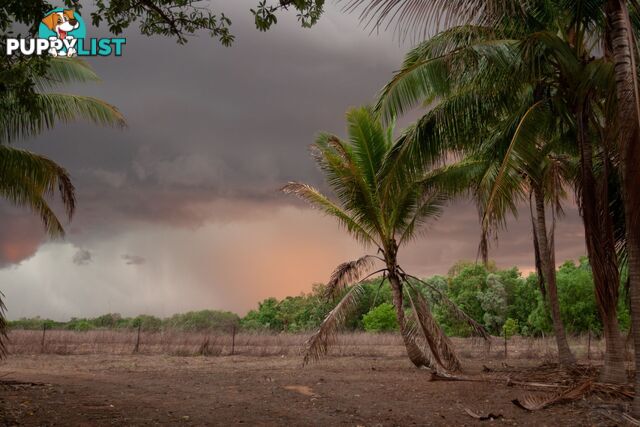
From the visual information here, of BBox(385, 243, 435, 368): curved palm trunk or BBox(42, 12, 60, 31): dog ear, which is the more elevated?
BBox(42, 12, 60, 31): dog ear

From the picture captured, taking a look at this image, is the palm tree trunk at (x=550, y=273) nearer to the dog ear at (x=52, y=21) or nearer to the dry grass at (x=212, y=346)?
the dry grass at (x=212, y=346)

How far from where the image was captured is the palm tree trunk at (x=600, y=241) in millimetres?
8958

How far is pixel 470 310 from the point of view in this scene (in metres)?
40.2

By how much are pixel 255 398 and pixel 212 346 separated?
10.4 metres

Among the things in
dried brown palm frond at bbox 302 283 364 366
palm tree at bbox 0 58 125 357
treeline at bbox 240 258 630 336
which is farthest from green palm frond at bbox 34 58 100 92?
treeline at bbox 240 258 630 336

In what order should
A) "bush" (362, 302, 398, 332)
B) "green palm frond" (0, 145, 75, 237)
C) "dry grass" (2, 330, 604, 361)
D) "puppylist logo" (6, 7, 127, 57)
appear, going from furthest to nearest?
"bush" (362, 302, 398, 332)
"dry grass" (2, 330, 604, 361)
"green palm frond" (0, 145, 75, 237)
"puppylist logo" (6, 7, 127, 57)

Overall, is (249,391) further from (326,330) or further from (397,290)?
(397,290)

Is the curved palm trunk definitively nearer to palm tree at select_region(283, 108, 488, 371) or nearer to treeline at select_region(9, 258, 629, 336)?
palm tree at select_region(283, 108, 488, 371)

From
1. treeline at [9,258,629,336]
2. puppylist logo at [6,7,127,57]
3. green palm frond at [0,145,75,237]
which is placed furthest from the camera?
treeline at [9,258,629,336]

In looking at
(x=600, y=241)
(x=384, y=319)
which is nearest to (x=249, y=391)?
(x=600, y=241)

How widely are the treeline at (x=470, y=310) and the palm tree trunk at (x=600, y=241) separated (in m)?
11.5

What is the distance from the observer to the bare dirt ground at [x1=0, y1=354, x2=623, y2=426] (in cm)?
813

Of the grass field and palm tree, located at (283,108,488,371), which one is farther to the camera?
palm tree, located at (283,108,488,371)

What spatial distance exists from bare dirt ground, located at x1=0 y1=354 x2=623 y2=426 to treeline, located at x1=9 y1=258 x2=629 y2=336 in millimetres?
8029
